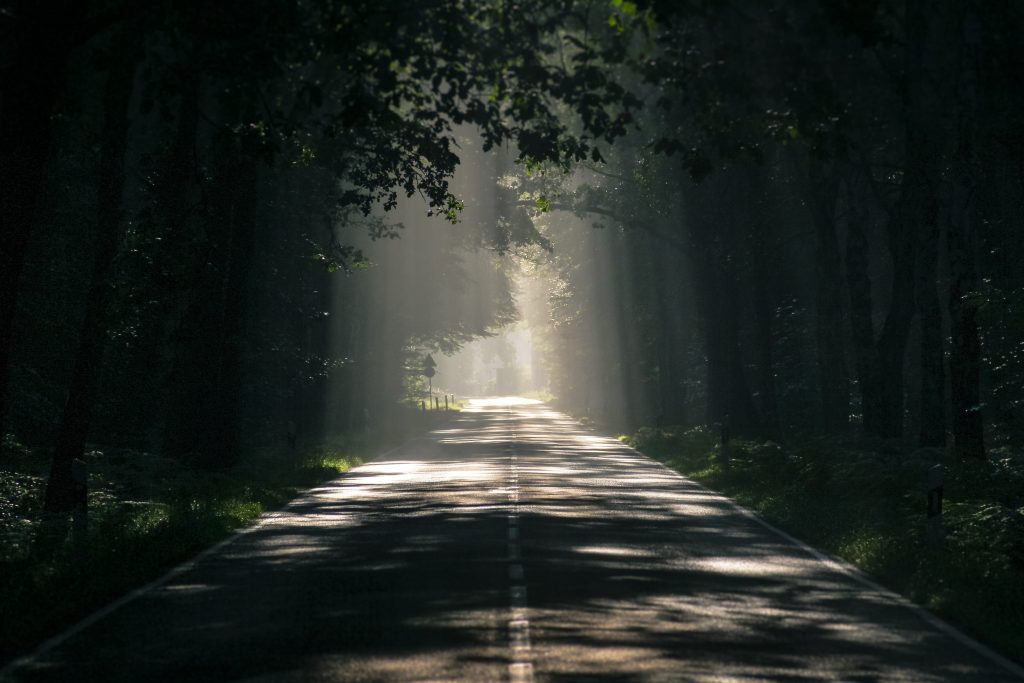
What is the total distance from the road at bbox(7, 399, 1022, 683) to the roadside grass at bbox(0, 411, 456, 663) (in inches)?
16.5

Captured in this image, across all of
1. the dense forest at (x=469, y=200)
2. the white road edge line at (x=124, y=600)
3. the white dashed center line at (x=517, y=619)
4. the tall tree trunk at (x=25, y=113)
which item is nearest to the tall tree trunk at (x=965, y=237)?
the dense forest at (x=469, y=200)

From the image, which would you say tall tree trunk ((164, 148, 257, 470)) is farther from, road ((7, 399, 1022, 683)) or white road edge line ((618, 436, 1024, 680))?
white road edge line ((618, 436, 1024, 680))

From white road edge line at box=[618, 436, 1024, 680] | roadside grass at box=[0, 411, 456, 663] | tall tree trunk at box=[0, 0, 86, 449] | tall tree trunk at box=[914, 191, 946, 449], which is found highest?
tall tree trunk at box=[0, 0, 86, 449]

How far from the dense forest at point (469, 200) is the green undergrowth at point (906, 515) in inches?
12.3

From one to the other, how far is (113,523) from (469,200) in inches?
1383

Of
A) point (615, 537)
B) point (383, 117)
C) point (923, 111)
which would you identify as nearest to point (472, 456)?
point (923, 111)

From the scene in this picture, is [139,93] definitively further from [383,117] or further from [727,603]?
[727,603]

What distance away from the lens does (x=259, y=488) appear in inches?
928

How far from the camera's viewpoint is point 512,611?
10844 millimetres

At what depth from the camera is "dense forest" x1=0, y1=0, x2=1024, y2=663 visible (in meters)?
13.8

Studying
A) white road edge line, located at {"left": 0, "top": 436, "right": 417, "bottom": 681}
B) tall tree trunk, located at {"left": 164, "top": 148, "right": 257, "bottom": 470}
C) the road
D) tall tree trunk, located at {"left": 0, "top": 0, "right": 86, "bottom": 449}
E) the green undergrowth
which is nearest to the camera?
the road

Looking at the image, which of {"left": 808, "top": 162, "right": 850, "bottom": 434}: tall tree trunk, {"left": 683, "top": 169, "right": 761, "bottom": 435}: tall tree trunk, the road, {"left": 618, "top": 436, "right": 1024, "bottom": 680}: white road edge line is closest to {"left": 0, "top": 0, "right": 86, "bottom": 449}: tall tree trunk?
the road

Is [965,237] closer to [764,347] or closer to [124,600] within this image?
[764,347]

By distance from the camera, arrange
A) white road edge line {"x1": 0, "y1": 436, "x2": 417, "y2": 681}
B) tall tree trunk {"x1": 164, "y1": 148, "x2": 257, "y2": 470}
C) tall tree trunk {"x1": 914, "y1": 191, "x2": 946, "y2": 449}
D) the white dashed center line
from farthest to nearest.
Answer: tall tree trunk {"x1": 164, "y1": 148, "x2": 257, "y2": 470}, tall tree trunk {"x1": 914, "y1": 191, "x2": 946, "y2": 449}, white road edge line {"x1": 0, "y1": 436, "x2": 417, "y2": 681}, the white dashed center line
